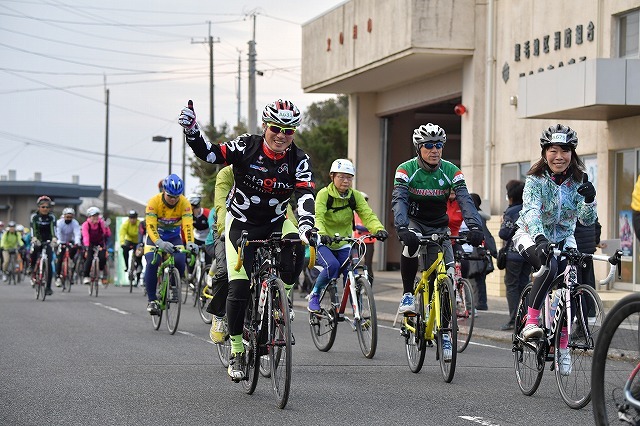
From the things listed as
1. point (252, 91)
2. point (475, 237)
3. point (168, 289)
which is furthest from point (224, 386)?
point (252, 91)

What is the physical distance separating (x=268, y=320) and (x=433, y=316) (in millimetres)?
2137

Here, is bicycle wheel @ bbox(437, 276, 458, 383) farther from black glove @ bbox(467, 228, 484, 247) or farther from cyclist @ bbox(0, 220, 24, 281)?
cyclist @ bbox(0, 220, 24, 281)

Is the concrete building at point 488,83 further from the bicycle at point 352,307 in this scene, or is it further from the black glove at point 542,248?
the black glove at point 542,248

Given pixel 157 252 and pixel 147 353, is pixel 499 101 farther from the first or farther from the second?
pixel 147 353

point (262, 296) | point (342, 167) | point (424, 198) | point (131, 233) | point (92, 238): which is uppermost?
point (342, 167)

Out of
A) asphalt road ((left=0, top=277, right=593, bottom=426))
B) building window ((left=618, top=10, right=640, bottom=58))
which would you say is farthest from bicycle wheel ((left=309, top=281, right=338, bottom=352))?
building window ((left=618, top=10, right=640, bottom=58))

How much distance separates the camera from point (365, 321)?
12.2 m

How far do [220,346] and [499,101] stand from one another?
59.0 feet

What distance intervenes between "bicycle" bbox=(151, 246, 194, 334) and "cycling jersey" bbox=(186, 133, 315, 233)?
559 centimetres

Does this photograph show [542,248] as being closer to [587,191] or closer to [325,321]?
[587,191]

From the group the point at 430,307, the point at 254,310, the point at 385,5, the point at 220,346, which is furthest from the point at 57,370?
the point at 385,5

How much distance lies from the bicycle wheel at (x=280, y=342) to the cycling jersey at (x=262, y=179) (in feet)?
2.11

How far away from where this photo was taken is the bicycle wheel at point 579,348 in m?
8.20

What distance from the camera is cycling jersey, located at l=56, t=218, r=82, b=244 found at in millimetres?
26422
